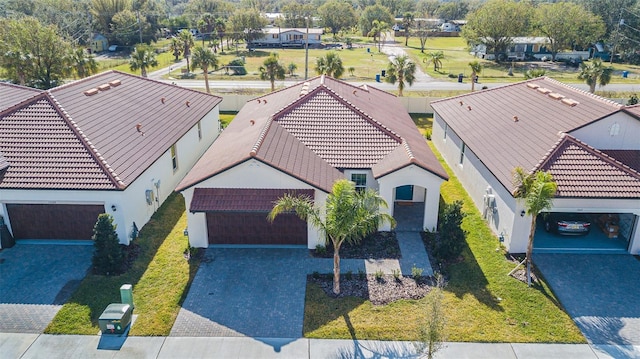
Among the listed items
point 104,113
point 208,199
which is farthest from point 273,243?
point 104,113

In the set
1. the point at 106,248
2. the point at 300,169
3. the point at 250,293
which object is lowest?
the point at 250,293

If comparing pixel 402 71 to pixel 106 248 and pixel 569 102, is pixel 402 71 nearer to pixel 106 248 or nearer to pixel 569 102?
pixel 569 102

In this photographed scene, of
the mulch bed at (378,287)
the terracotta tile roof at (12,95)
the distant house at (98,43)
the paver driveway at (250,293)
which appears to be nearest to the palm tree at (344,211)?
the mulch bed at (378,287)

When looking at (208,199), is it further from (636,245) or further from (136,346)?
(636,245)

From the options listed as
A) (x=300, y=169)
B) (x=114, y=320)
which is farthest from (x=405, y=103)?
(x=114, y=320)

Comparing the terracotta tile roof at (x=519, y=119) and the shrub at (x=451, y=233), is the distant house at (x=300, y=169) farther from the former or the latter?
the terracotta tile roof at (x=519, y=119)
